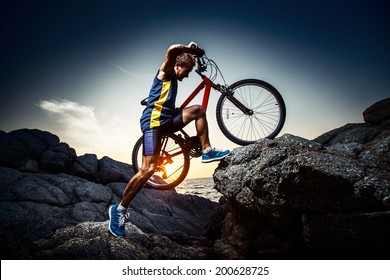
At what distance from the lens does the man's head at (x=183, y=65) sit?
3.85 metres

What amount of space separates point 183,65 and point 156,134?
1459mm

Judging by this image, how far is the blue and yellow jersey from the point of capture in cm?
368

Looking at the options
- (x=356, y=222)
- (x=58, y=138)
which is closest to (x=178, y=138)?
(x=356, y=222)

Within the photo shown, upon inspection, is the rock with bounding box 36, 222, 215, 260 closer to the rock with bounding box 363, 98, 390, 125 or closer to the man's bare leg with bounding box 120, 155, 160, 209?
the man's bare leg with bounding box 120, 155, 160, 209

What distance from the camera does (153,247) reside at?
155 inches

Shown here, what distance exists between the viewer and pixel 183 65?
12.7ft

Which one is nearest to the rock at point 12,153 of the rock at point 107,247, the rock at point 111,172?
the rock at point 111,172

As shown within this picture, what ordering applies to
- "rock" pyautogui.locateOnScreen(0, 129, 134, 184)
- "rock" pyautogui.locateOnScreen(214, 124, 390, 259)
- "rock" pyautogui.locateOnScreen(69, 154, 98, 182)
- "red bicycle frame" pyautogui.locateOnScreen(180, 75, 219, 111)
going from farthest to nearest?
"rock" pyautogui.locateOnScreen(69, 154, 98, 182), "rock" pyautogui.locateOnScreen(0, 129, 134, 184), "red bicycle frame" pyautogui.locateOnScreen(180, 75, 219, 111), "rock" pyautogui.locateOnScreen(214, 124, 390, 259)

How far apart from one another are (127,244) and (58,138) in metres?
11.5

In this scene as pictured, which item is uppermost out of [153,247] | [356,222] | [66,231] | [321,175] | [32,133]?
[32,133]

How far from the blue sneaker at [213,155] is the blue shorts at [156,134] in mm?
732

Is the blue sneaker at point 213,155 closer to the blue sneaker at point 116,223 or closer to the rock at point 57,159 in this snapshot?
the blue sneaker at point 116,223

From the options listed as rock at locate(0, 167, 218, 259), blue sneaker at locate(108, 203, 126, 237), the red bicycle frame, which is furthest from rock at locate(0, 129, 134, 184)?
the red bicycle frame

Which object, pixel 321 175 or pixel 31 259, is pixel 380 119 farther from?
pixel 31 259
